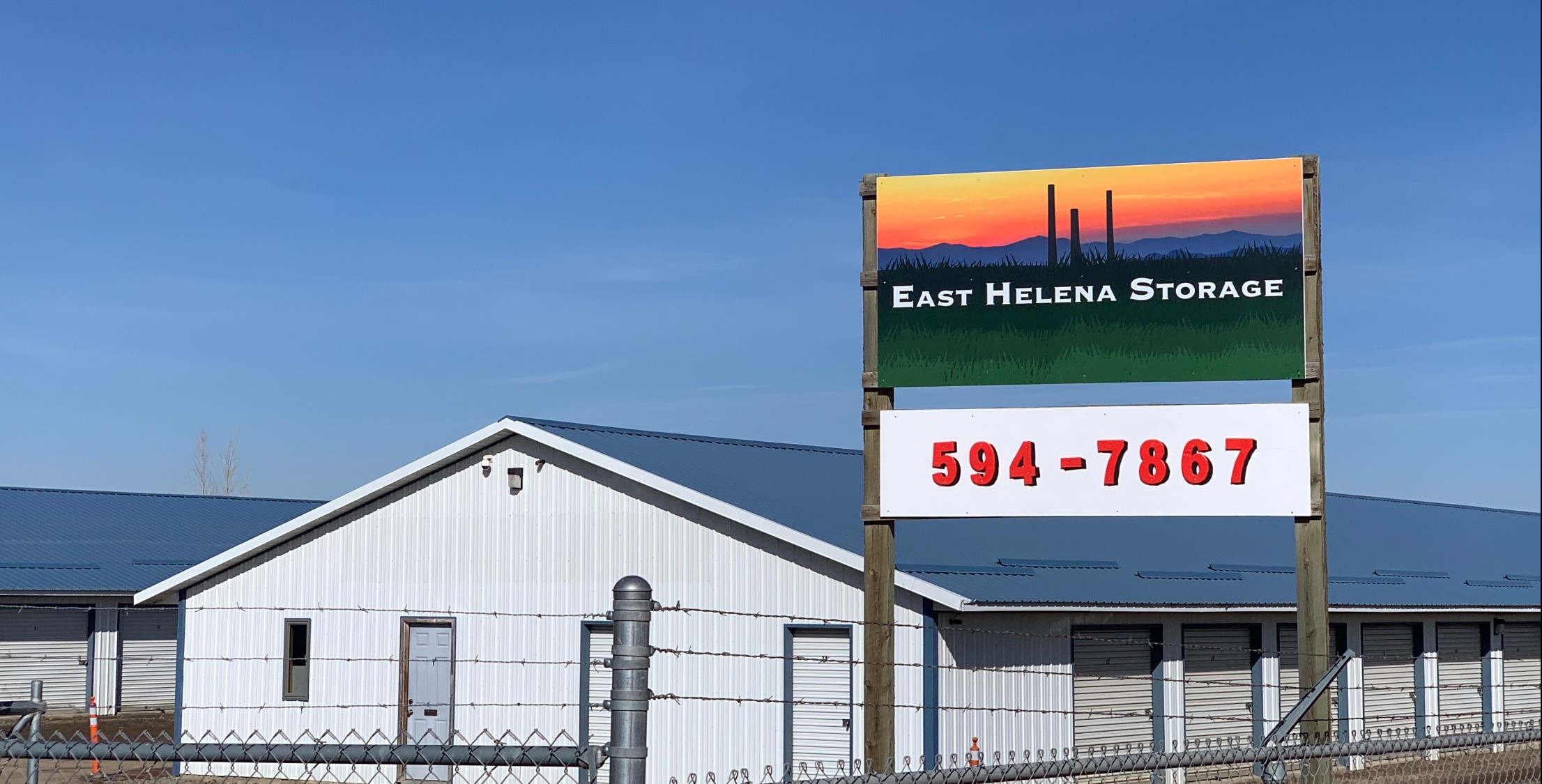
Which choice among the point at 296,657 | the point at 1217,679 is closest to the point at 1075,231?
the point at 1217,679

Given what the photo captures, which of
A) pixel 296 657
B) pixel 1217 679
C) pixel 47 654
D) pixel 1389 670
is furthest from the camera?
pixel 47 654

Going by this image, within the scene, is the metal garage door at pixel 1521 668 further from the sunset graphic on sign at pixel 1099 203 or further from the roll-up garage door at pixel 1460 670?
the sunset graphic on sign at pixel 1099 203

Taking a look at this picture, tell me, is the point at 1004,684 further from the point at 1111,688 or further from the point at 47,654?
the point at 47,654

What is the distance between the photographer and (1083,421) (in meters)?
12.1

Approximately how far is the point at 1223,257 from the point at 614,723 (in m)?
8.02

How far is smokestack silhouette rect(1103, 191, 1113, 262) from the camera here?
1223 centimetres

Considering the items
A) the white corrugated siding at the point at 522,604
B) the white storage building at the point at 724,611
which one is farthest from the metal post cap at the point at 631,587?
the white corrugated siding at the point at 522,604

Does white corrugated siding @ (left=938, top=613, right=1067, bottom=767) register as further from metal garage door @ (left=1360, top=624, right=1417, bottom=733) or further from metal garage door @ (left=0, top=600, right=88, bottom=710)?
metal garage door @ (left=0, top=600, right=88, bottom=710)

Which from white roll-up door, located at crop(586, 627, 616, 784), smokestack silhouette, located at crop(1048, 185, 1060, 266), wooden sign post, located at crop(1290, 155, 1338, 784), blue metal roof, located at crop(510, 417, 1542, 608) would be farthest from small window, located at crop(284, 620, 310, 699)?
wooden sign post, located at crop(1290, 155, 1338, 784)

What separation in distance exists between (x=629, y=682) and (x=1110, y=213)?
7.82 meters

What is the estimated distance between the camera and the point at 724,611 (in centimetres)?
1916

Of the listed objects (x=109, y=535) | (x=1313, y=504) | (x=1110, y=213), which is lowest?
(x=1313, y=504)

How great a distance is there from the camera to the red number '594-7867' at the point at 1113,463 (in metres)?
11.8

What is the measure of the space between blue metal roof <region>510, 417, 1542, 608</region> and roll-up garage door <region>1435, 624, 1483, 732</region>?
85 centimetres
